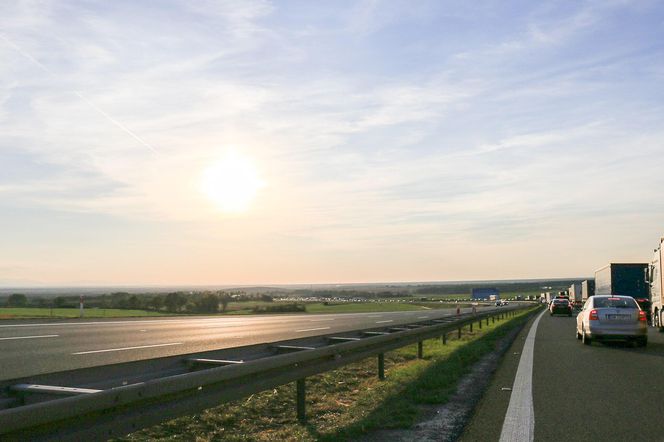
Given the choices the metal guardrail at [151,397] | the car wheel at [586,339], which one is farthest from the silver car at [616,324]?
the metal guardrail at [151,397]

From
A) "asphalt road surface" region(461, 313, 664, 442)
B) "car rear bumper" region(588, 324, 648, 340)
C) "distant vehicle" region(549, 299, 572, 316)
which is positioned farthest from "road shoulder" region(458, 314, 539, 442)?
"distant vehicle" region(549, 299, 572, 316)

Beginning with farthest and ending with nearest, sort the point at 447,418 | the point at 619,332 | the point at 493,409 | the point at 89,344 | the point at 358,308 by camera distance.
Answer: the point at 358,308 < the point at 619,332 < the point at 89,344 < the point at 493,409 < the point at 447,418

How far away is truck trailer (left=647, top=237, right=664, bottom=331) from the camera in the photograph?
87.9 feet

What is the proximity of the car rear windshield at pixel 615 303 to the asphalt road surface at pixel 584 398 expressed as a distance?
12.2 ft

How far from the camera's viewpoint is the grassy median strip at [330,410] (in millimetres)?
7164

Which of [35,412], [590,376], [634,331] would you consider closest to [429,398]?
[590,376]

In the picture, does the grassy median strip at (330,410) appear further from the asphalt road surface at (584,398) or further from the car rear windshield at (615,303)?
the car rear windshield at (615,303)

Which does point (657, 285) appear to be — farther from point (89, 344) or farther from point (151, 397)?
point (151, 397)

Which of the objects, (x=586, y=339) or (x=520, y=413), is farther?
(x=586, y=339)

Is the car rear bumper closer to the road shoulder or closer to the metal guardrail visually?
the road shoulder

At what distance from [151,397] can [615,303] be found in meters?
17.8

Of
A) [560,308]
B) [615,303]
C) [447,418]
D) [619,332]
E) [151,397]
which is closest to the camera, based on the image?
[151,397]

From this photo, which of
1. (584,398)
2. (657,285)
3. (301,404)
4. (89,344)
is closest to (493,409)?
(584,398)

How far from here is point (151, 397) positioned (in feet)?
16.2
